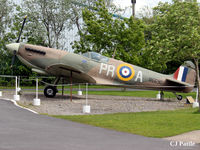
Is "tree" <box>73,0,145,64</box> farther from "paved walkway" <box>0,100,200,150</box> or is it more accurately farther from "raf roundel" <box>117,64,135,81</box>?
"paved walkway" <box>0,100,200,150</box>

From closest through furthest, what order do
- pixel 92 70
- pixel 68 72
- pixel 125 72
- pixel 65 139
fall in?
1. pixel 65 139
2. pixel 68 72
3. pixel 92 70
4. pixel 125 72

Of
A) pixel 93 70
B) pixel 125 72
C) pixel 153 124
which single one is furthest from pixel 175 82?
pixel 153 124

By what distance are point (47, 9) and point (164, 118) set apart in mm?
31994

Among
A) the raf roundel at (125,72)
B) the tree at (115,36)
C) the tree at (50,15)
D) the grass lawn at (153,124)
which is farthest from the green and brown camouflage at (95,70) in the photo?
the tree at (50,15)

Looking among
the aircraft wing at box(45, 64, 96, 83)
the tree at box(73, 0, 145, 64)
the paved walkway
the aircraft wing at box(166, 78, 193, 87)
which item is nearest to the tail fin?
the aircraft wing at box(166, 78, 193, 87)

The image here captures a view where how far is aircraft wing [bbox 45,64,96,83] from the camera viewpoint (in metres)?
21.3

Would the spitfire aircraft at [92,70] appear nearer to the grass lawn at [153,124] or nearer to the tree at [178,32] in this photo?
the tree at [178,32]

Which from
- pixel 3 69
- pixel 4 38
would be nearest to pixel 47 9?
pixel 4 38

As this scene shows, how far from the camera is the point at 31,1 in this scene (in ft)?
138

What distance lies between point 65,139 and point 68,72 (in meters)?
14.2

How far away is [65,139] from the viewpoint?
27.1 ft

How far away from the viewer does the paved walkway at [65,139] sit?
7.39m

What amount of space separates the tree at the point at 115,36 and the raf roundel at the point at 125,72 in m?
12.0

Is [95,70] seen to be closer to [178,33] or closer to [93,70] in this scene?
[93,70]
